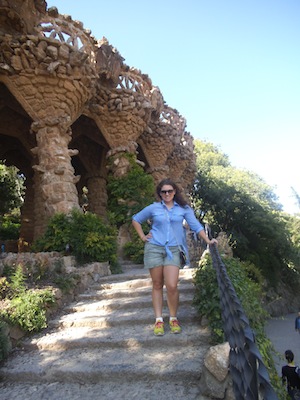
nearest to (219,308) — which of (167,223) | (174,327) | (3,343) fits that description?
(174,327)

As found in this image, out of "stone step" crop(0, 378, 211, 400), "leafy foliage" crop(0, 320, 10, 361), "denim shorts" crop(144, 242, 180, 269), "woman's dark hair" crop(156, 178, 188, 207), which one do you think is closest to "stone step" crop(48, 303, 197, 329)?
"leafy foliage" crop(0, 320, 10, 361)

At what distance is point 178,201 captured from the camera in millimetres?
3119

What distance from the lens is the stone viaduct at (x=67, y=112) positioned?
7141 mm

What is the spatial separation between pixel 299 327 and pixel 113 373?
8444 millimetres

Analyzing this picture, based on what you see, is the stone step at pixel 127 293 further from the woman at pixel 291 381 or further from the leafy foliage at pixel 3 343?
the woman at pixel 291 381

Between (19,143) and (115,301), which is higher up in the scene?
(19,143)

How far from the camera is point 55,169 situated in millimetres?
7250

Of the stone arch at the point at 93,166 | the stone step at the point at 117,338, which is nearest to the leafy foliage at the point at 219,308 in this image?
the stone step at the point at 117,338

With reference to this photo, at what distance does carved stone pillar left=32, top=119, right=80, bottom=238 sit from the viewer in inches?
278

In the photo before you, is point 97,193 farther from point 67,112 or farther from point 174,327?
point 174,327

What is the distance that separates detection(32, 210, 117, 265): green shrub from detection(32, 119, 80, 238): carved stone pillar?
0.52 m

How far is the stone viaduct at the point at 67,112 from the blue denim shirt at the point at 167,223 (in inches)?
177

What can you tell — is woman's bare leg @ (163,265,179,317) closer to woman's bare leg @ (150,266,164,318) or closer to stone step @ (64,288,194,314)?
woman's bare leg @ (150,266,164,318)

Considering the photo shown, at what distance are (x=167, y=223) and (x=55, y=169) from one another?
202 inches
